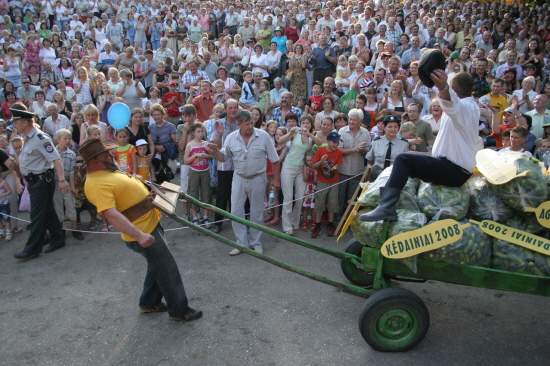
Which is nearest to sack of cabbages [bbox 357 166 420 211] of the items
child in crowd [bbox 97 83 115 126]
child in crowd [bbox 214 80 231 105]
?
child in crowd [bbox 214 80 231 105]

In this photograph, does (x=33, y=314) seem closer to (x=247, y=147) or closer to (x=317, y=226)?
(x=247, y=147)

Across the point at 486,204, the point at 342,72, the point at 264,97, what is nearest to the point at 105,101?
the point at 264,97

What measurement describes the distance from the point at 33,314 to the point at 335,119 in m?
5.35

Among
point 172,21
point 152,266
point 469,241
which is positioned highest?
point 172,21

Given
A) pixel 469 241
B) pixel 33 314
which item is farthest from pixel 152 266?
pixel 469 241

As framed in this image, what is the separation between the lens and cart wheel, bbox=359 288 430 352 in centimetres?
423

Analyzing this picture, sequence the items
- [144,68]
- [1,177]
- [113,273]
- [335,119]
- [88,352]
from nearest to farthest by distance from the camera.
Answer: [88,352] → [113,273] → [1,177] → [335,119] → [144,68]

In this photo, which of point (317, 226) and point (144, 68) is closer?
point (317, 226)

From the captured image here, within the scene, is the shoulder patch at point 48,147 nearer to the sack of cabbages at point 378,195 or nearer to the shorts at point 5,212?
the shorts at point 5,212

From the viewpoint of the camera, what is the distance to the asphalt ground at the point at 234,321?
4.45m

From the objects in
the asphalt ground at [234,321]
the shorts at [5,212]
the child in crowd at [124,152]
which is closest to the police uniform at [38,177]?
the asphalt ground at [234,321]

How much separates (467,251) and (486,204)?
515mm

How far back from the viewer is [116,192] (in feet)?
14.6

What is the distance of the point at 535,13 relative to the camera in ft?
46.7
